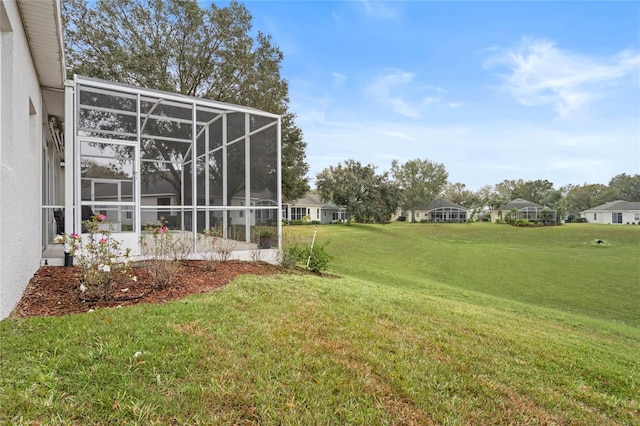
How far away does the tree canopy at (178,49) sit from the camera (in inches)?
546

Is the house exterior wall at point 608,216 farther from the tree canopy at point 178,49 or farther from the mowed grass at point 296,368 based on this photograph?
the mowed grass at point 296,368

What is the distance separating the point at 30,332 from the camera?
2.87 metres

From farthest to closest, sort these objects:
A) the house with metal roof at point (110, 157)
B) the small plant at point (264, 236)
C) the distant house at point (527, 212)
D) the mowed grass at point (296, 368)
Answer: the distant house at point (527, 212) < the small plant at point (264, 236) < the house with metal roof at point (110, 157) < the mowed grass at point (296, 368)

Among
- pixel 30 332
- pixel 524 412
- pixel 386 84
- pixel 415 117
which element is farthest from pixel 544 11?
pixel 30 332

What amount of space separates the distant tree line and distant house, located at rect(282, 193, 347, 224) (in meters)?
3.59

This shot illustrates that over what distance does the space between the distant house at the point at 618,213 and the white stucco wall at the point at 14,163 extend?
61474 mm

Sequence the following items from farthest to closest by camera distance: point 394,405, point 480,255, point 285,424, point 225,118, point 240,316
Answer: point 480,255
point 225,118
point 240,316
point 394,405
point 285,424

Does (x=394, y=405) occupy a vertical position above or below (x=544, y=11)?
below

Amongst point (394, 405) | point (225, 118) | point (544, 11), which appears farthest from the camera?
point (544, 11)

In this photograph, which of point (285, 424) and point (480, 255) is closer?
point (285, 424)

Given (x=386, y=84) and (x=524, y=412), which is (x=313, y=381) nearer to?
(x=524, y=412)

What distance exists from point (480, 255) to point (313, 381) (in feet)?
62.0

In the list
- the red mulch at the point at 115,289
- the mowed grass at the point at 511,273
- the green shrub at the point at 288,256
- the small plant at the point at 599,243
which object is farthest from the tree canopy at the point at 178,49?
the small plant at the point at 599,243

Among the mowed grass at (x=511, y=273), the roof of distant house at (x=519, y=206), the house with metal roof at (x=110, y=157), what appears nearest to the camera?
the house with metal roof at (x=110, y=157)
